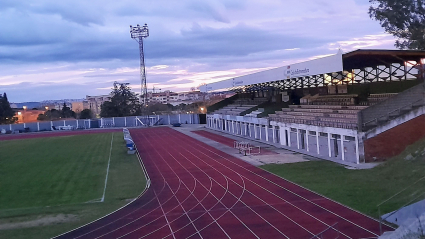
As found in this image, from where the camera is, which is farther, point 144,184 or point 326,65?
point 326,65

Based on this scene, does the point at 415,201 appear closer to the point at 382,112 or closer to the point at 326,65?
the point at 382,112

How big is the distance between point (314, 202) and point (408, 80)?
60.1ft

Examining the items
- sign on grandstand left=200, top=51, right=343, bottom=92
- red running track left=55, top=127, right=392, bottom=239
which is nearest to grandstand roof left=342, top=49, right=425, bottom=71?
sign on grandstand left=200, top=51, right=343, bottom=92

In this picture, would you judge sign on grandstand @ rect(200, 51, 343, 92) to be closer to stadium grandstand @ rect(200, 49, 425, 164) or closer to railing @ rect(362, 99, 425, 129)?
stadium grandstand @ rect(200, 49, 425, 164)

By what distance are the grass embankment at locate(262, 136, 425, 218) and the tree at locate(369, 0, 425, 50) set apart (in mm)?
9554

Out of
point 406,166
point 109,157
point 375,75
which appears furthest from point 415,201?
point 109,157

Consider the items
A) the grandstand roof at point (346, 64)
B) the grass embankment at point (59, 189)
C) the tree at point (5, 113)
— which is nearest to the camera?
the grass embankment at point (59, 189)

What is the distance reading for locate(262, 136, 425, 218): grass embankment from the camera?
16.4 m

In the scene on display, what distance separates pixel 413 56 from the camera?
30.0m

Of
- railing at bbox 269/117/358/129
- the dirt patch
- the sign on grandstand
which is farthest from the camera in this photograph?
the sign on grandstand

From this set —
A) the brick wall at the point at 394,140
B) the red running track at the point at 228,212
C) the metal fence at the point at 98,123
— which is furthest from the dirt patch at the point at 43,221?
the metal fence at the point at 98,123

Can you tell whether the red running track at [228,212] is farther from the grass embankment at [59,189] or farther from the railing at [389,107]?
the railing at [389,107]

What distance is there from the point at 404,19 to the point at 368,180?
47.2 ft

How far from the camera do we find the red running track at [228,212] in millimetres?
15125
